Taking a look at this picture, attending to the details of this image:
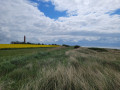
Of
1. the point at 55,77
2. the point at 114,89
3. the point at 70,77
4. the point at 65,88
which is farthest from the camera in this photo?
the point at 55,77

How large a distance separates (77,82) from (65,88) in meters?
0.37

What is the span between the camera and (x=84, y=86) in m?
2.01

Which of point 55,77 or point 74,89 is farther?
point 55,77

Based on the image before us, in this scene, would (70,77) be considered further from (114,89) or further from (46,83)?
(114,89)

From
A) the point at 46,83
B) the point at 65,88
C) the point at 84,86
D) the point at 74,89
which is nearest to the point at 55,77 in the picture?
the point at 46,83

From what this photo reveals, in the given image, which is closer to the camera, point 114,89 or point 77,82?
point 114,89

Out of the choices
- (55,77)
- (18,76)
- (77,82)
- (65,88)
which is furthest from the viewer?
(18,76)

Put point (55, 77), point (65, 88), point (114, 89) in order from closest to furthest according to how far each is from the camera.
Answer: point (114, 89)
point (65, 88)
point (55, 77)

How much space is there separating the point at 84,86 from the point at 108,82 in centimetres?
74

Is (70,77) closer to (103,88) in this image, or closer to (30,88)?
(103,88)

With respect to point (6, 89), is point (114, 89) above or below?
above

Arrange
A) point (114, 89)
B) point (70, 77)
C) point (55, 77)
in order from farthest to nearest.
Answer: point (55, 77) < point (70, 77) < point (114, 89)

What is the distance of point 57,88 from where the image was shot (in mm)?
2098

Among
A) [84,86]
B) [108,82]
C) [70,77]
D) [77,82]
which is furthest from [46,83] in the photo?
[108,82]
